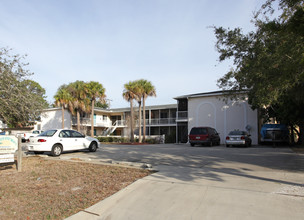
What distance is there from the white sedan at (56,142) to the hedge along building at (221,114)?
1530 centimetres

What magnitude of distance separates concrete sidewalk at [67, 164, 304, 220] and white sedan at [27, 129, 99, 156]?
7237mm

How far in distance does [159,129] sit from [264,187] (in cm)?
3145

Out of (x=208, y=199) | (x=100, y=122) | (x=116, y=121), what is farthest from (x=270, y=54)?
(x=100, y=122)

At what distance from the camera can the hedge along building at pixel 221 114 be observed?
23922mm

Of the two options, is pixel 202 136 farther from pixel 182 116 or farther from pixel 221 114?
pixel 182 116

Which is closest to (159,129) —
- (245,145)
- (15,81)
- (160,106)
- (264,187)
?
(160,106)

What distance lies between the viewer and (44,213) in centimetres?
449

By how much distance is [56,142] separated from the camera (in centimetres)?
1197

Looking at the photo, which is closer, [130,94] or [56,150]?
[56,150]

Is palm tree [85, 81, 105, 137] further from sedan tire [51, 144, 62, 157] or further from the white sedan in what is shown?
sedan tire [51, 144, 62, 157]

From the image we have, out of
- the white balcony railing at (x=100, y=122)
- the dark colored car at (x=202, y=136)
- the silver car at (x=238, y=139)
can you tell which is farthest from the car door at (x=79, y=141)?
the white balcony railing at (x=100, y=122)

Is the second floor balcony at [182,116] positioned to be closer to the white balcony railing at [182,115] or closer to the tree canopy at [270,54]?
the white balcony railing at [182,115]

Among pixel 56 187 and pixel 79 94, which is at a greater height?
pixel 79 94

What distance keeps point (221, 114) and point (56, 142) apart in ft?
61.3
